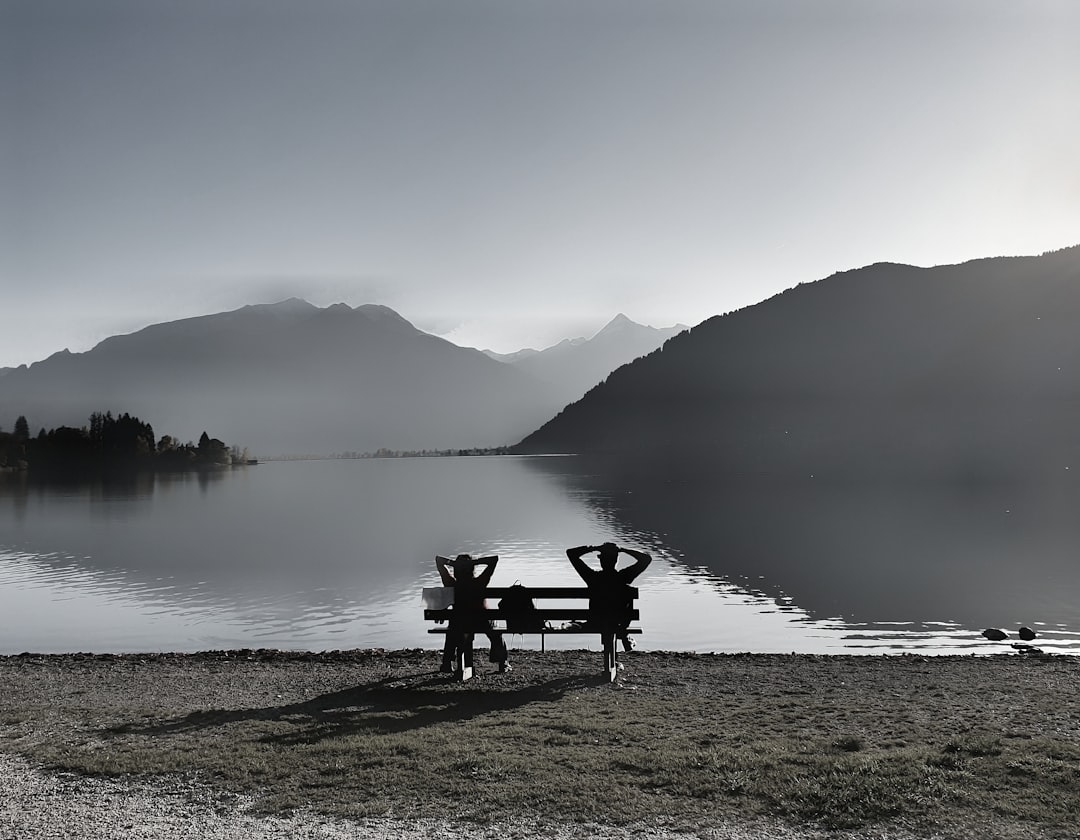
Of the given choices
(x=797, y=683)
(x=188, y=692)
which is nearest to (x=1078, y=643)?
(x=797, y=683)

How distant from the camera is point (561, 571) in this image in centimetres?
4453

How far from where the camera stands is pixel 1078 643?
25609 millimetres

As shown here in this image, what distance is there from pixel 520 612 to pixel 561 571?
2774 cm

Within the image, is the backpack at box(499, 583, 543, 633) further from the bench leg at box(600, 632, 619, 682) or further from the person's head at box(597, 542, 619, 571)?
the person's head at box(597, 542, 619, 571)

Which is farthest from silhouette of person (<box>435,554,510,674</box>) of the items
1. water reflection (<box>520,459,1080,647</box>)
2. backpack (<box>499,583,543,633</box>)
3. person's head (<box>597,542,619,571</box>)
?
water reflection (<box>520,459,1080,647</box>)

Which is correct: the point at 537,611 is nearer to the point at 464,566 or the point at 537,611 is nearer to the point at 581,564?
the point at 581,564

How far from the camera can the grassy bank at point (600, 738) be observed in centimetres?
916

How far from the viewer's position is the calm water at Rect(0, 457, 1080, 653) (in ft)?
92.8

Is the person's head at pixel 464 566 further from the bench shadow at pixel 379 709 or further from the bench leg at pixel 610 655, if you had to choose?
the bench leg at pixel 610 655

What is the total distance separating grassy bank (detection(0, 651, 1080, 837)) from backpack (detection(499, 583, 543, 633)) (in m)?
1.06

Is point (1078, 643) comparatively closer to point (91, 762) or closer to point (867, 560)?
point (867, 560)

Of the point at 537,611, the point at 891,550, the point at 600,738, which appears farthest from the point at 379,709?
the point at 891,550

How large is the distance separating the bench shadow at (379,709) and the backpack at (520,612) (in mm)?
1169

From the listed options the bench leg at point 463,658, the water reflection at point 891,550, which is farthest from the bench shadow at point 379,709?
the water reflection at point 891,550
